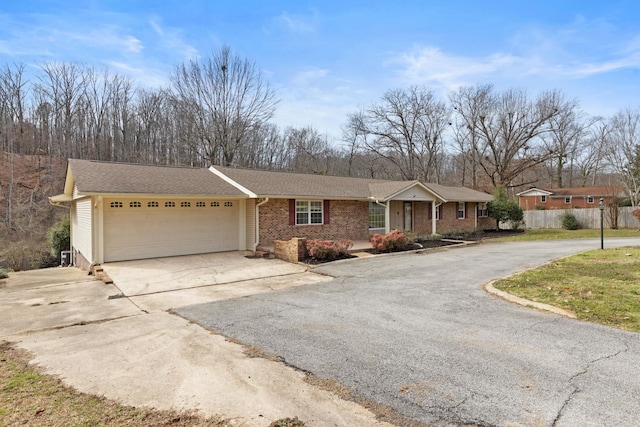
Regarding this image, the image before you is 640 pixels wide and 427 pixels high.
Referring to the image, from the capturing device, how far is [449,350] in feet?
15.4

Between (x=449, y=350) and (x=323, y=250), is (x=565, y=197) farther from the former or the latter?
(x=449, y=350)

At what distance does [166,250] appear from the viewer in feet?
43.0

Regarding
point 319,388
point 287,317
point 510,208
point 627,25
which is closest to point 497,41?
point 627,25

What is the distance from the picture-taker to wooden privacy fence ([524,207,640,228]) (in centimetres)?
2734

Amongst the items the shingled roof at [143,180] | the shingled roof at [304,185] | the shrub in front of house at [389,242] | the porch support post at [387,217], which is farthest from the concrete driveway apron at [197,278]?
the porch support post at [387,217]

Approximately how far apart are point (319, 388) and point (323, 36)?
530 inches

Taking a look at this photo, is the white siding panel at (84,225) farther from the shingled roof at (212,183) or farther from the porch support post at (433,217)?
the porch support post at (433,217)

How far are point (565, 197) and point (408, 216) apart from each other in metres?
30.6

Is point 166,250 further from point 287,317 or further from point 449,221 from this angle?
point 449,221

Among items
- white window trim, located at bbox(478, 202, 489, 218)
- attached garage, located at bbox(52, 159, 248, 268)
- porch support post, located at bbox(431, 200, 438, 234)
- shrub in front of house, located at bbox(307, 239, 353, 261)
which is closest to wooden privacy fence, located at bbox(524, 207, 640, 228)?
white window trim, located at bbox(478, 202, 489, 218)

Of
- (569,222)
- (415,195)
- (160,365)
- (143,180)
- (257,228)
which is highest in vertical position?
(143,180)

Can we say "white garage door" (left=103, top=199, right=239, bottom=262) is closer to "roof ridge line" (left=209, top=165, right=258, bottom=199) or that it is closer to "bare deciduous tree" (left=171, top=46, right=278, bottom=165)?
"roof ridge line" (left=209, top=165, right=258, bottom=199)

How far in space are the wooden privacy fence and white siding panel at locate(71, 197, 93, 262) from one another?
105 ft

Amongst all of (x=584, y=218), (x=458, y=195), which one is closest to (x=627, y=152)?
(x=584, y=218)
